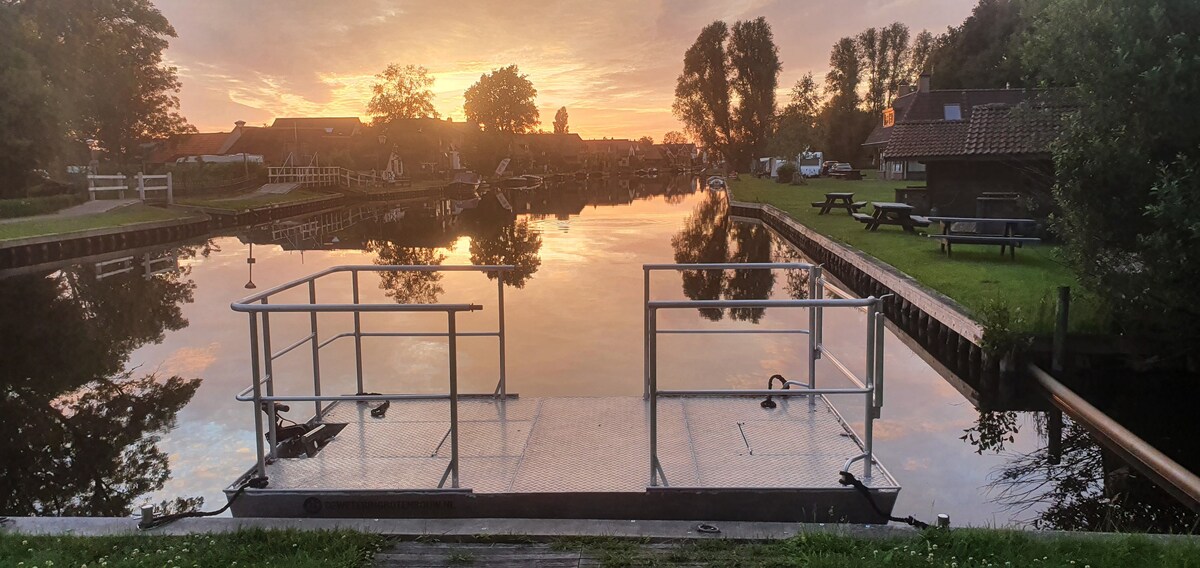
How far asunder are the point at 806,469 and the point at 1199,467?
217 inches

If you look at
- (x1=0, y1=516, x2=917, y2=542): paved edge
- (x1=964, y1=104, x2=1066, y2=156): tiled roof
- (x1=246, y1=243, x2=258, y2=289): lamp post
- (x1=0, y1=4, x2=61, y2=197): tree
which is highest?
(x1=0, y1=4, x2=61, y2=197): tree

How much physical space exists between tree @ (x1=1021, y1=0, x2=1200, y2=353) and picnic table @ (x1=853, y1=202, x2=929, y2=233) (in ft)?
42.8

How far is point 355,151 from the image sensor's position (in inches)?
3531

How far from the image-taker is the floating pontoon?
5543 mm

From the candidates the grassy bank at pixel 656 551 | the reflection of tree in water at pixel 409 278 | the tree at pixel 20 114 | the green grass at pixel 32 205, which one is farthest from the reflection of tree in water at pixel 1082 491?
the tree at pixel 20 114

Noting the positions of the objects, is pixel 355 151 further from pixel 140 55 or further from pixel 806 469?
pixel 806 469

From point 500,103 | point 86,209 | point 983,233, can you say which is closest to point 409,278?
point 983,233

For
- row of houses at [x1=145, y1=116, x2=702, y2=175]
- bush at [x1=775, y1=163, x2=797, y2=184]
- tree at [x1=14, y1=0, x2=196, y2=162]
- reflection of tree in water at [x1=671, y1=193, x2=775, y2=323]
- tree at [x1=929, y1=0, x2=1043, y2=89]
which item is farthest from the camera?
row of houses at [x1=145, y1=116, x2=702, y2=175]

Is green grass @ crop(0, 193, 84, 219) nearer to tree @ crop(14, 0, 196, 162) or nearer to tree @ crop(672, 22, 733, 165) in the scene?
tree @ crop(14, 0, 196, 162)

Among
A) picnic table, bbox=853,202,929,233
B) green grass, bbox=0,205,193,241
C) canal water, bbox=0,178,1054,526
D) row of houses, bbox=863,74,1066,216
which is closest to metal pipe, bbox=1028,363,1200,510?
canal water, bbox=0,178,1054,526

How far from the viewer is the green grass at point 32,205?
102ft

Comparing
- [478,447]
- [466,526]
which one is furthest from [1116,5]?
[466,526]

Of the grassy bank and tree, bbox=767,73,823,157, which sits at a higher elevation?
tree, bbox=767,73,823,157

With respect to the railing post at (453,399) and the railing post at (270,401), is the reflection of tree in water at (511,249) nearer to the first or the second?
the railing post at (270,401)
